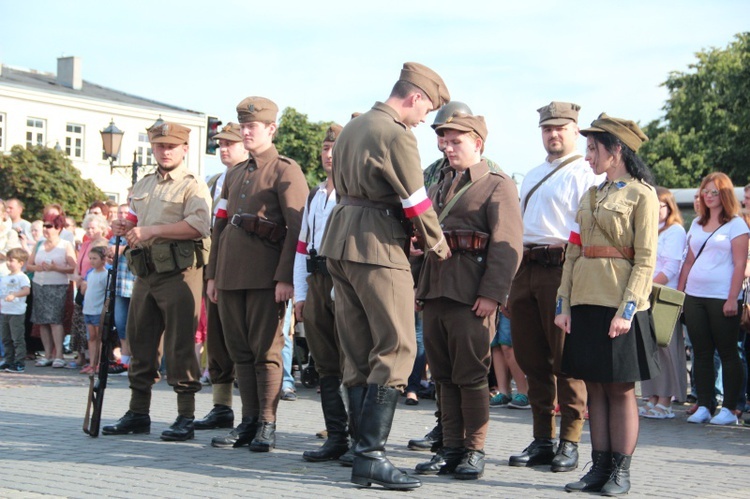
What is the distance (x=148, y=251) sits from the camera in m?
7.93

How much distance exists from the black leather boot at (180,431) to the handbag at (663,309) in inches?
134

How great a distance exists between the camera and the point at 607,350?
19.8ft

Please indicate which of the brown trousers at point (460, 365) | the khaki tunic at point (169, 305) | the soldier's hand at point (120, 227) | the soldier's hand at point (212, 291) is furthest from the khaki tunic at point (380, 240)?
the soldier's hand at point (120, 227)

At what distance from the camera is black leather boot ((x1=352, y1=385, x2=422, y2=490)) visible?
19.7ft

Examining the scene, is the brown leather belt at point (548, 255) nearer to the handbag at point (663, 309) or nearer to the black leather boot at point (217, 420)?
the handbag at point (663, 309)

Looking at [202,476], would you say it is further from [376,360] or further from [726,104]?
[726,104]

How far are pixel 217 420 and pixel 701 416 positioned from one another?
14.2 feet

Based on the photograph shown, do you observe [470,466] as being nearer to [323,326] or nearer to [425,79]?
[323,326]

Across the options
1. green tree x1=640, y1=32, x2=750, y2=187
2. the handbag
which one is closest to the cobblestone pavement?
the handbag

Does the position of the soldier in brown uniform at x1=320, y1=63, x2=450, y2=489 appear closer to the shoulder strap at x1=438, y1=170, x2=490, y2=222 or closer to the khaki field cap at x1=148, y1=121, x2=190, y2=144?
the shoulder strap at x1=438, y1=170, x2=490, y2=222

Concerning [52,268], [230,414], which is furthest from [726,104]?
[230,414]

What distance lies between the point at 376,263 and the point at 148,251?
2.41 m

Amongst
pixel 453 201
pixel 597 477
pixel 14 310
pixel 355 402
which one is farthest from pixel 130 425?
pixel 14 310

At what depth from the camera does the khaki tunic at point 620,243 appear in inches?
237
